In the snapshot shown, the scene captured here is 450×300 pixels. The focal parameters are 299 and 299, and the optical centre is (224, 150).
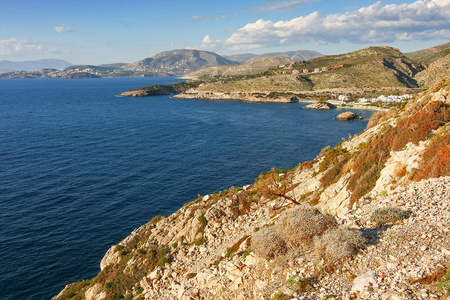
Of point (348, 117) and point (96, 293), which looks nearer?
point (96, 293)

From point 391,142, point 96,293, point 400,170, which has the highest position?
point 391,142

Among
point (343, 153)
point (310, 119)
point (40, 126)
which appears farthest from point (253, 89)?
point (343, 153)

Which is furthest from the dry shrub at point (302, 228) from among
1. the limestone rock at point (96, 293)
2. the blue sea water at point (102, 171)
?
the blue sea water at point (102, 171)

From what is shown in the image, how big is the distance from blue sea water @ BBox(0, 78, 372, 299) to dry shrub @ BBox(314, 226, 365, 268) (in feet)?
91.7

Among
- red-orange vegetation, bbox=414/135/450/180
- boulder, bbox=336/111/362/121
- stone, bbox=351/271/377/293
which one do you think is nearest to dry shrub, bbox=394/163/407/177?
red-orange vegetation, bbox=414/135/450/180

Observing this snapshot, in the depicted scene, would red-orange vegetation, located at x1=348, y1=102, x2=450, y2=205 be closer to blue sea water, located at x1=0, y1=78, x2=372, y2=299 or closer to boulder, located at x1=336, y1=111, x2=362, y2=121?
blue sea water, located at x1=0, y1=78, x2=372, y2=299

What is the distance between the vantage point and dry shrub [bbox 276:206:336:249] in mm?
13156

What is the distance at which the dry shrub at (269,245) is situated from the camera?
13.4m

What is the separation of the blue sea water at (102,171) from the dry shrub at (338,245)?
91.7ft

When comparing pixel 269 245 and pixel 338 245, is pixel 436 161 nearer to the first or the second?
pixel 338 245

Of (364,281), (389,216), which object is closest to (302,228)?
(364,281)

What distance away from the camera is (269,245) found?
13.4 metres

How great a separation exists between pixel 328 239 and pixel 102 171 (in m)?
53.3

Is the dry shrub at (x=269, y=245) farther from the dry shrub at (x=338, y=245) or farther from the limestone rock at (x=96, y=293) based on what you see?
the limestone rock at (x=96, y=293)
